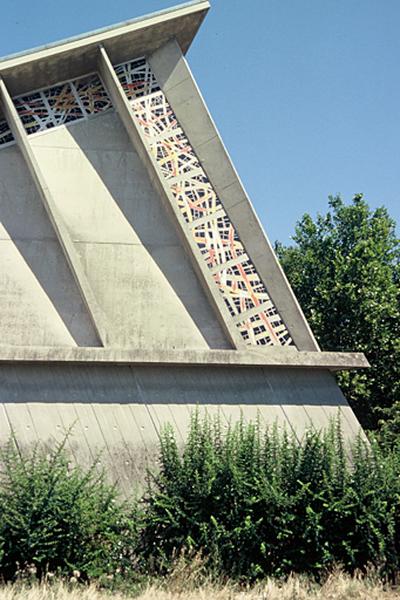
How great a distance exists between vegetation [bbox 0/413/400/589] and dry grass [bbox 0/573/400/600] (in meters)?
0.36

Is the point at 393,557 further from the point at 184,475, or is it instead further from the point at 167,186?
the point at 167,186

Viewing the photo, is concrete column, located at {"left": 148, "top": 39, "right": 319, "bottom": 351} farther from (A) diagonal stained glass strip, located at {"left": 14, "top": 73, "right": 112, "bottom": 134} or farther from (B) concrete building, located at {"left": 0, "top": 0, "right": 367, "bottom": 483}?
(A) diagonal stained glass strip, located at {"left": 14, "top": 73, "right": 112, "bottom": 134}

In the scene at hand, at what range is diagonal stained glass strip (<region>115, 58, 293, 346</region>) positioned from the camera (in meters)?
11.9

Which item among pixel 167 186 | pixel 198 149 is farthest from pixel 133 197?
pixel 198 149

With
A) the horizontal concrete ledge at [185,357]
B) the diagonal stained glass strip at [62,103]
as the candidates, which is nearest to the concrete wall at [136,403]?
the horizontal concrete ledge at [185,357]

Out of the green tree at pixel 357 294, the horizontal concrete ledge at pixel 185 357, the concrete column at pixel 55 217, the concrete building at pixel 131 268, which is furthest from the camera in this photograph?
the green tree at pixel 357 294

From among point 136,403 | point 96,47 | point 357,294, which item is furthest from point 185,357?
point 357,294

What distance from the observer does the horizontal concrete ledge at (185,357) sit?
34.3 feet

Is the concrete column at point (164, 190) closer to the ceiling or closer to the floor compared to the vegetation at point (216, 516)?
closer to the ceiling

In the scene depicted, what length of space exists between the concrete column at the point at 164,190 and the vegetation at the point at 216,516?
2593 mm

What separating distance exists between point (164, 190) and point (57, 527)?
608cm

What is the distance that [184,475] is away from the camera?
909 cm

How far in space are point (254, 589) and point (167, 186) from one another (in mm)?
6841

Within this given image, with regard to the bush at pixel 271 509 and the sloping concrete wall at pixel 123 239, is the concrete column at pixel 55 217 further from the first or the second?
the bush at pixel 271 509
